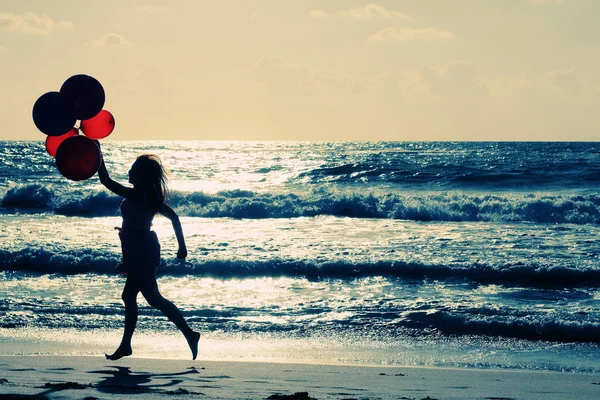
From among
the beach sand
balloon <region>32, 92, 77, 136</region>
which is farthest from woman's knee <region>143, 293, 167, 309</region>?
balloon <region>32, 92, 77, 136</region>

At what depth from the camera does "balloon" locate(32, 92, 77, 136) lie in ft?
15.2

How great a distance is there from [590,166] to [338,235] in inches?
1042

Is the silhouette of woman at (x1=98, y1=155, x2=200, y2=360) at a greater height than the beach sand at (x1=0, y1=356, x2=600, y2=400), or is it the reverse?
the silhouette of woman at (x1=98, y1=155, x2=200, y2=360)

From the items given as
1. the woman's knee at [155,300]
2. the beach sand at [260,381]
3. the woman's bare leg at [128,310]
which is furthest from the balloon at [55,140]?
the beach sand at [260,381]

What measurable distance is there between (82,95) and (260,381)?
2477 mm

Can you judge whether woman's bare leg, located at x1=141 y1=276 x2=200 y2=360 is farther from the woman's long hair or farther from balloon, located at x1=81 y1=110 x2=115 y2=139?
balloon, located at x1=81 y1=110 x2=115 y2=139

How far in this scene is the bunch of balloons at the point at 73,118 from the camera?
177 inches

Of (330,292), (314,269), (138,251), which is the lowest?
(330,292)

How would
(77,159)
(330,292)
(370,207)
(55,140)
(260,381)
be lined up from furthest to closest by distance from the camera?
(370,207) < (330,292) < (55,140) < (260,381) < (77,159)

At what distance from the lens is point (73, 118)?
473 cm

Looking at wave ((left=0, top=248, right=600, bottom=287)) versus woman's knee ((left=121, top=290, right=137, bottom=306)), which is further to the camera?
wave ((left=0, top=248, right=600, bottom=287))

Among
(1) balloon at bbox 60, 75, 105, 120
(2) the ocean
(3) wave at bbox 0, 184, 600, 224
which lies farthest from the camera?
(3) wave at bbox 0, 184, 600, 224

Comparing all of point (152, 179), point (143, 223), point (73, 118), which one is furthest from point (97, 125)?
point (143, 223)

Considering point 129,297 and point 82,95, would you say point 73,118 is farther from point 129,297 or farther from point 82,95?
point 129,297
